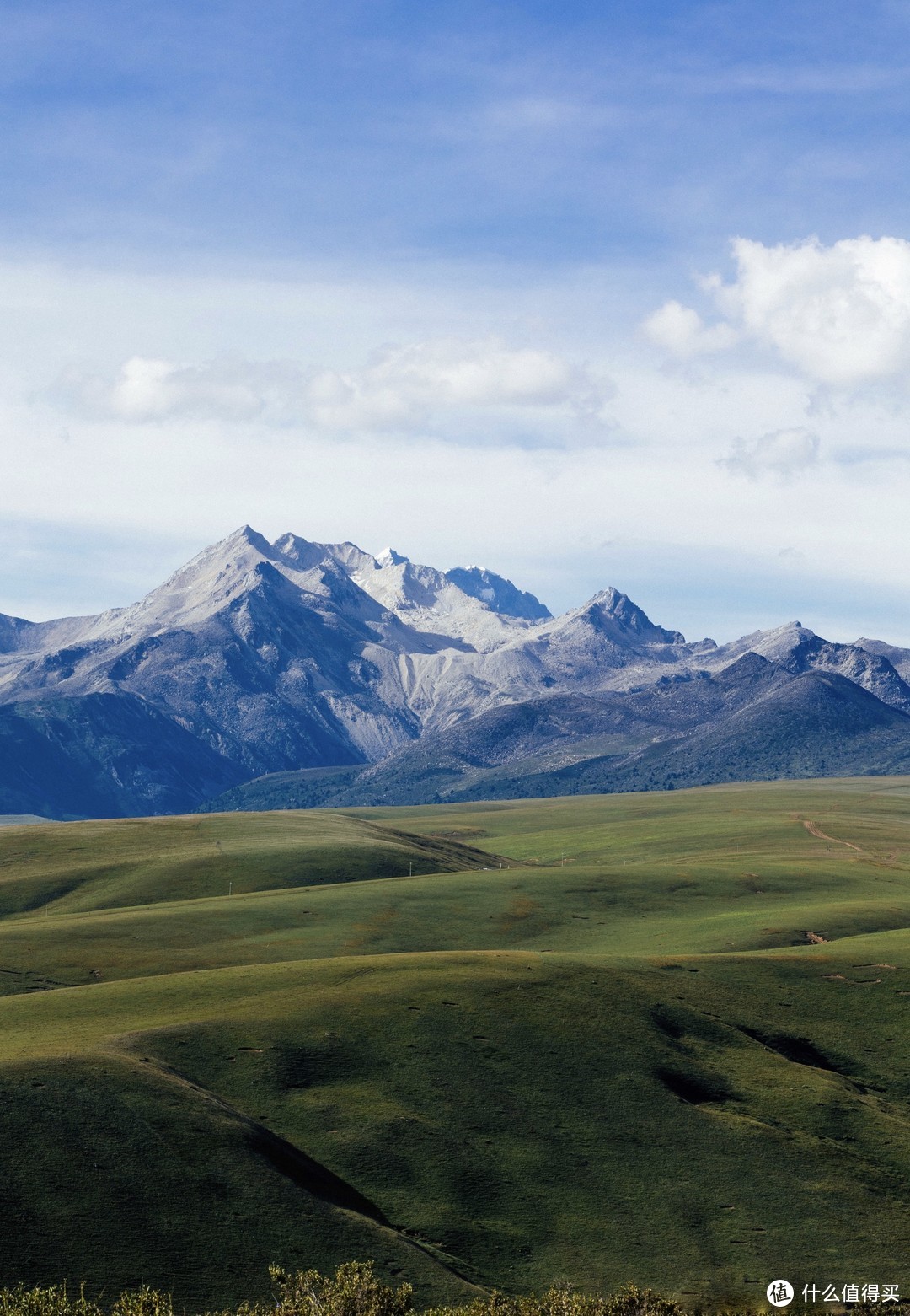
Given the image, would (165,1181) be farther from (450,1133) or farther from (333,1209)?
(450,1133)

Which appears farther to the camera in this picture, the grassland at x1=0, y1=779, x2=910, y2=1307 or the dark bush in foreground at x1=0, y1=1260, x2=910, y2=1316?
the grassland at x1=0, y1=779, x2=910, y2=1307

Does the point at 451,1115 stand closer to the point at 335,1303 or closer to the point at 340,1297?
the point at 340,1297

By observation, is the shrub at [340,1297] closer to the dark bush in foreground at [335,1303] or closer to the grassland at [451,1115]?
the dark bush in foreground at [335,1303]

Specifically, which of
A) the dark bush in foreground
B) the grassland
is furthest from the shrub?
the grassland

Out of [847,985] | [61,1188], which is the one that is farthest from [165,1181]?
[847,985]

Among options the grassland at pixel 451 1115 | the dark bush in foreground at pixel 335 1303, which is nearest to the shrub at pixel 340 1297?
the dark bush in foreground at pixel 335 1303

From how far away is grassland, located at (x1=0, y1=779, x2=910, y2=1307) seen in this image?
78.1 m

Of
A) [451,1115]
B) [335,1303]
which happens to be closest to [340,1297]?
[335,1303]

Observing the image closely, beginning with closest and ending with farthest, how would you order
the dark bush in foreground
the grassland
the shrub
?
the dark bush in foreground, the shrub, the grassland

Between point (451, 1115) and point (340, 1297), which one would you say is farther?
point (451, 1115)

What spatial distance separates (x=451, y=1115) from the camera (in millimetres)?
101062

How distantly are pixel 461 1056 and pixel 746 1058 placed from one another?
93.0ft

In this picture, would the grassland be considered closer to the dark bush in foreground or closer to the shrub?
the dark bush in foreground

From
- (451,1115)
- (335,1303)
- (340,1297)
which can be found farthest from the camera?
(451,1115)
